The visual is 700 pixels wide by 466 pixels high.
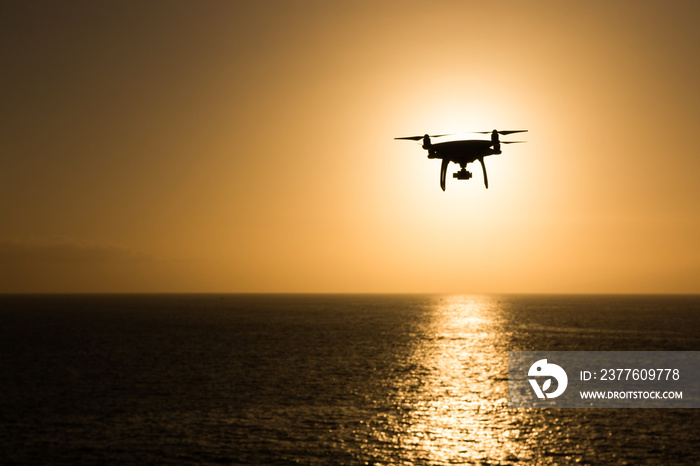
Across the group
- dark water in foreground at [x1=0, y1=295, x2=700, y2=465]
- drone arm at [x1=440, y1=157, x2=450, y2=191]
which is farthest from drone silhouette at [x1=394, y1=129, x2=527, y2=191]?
dark water in foreground at [x1=0, y1=295, x2=700, y2=465]

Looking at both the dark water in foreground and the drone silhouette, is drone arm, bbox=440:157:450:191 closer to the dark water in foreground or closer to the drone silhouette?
the drone silhouette

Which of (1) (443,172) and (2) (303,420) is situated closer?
(1) (443,172)

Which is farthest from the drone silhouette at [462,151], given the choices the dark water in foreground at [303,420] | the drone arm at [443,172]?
the dark water in foreground at [303,420]

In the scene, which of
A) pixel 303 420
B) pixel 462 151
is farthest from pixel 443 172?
pixel 303 420

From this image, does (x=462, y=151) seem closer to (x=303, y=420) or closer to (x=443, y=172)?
(x=443, y=172)

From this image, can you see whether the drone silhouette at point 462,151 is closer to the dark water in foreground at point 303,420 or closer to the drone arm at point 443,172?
the drone arm at point 443,172

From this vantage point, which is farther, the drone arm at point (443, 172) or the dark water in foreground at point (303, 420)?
the dark water in foreground at point (303, 420)

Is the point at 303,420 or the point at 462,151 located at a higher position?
the point at 462,151

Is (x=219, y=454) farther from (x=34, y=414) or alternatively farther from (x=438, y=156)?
(x=438, y=156)

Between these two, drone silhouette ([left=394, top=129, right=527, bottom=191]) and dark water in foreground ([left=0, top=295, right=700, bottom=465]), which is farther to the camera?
dark water in foreground ([left=0, top=295, right=700, bottom=465])
